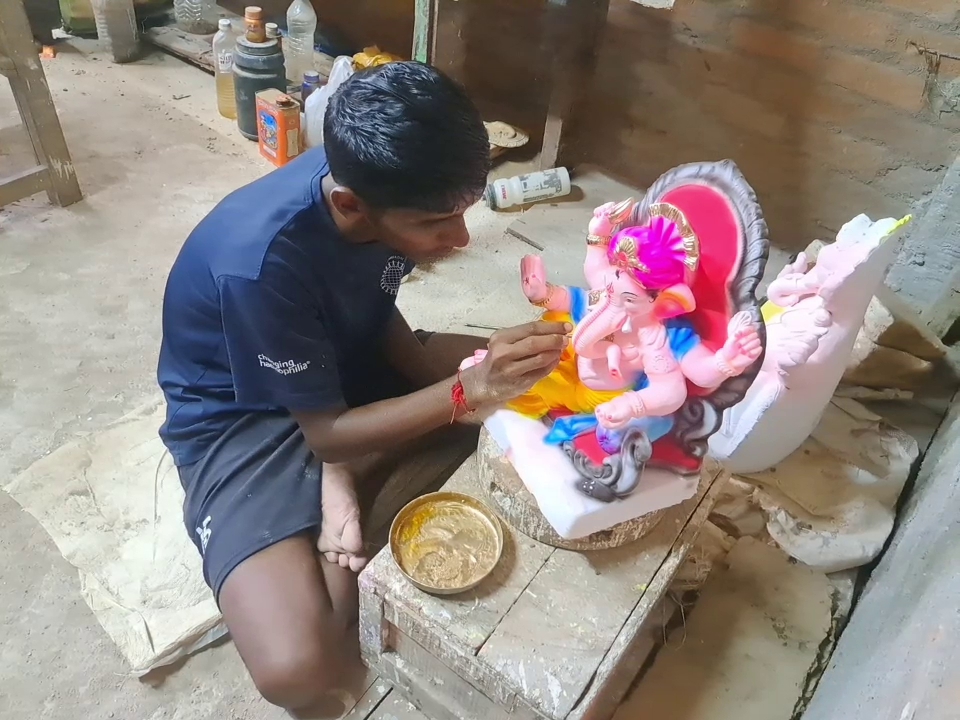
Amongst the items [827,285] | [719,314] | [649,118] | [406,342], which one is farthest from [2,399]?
[649,118]

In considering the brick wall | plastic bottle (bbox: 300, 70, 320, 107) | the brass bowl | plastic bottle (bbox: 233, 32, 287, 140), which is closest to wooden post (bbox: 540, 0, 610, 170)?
the brick wall

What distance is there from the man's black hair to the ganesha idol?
0.66 ft

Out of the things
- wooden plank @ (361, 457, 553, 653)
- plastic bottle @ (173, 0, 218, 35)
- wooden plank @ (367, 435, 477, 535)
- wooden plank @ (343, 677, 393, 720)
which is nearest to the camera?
wooden plank @ (361, 457, 553, 653)

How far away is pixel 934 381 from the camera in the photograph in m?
1.90

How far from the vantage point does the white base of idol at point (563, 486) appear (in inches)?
43.2

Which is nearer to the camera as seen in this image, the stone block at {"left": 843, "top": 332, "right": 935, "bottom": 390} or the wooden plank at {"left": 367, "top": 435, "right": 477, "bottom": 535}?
the wooden plank at {"left": 367, "top": 435, "right": 477, "bottom": 535}

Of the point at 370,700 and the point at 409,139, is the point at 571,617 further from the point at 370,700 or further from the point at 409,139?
the point at 409,139

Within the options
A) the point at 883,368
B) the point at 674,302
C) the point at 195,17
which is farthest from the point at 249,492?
the point at 195,17

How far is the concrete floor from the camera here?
1335 millimetres

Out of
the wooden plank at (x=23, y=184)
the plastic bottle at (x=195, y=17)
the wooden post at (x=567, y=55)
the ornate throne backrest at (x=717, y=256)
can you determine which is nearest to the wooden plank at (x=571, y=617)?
the ornate throne backrest at (x=717, y=256)

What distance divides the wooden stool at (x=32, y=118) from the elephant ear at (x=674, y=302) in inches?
81.2

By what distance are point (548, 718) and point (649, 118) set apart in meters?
2.05

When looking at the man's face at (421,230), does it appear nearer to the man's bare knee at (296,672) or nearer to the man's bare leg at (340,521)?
the man's bare leg at (340,521)

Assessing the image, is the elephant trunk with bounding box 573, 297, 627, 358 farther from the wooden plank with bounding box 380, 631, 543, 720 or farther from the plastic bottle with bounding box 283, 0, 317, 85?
the plastic bottle with bounding box 283, 0, 317, 85
